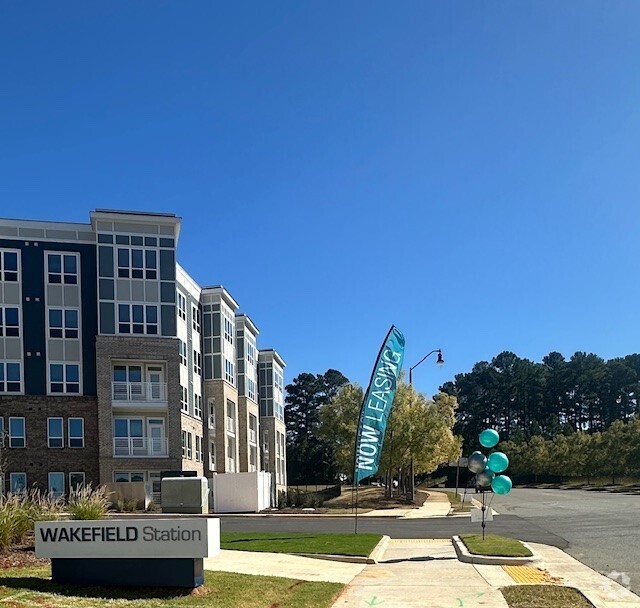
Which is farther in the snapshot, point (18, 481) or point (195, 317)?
point (195, 317)

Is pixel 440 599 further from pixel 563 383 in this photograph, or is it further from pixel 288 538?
pixel 563 383

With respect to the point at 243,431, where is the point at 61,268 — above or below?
above

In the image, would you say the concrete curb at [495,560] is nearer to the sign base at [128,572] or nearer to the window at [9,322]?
the sign base at [128,572]

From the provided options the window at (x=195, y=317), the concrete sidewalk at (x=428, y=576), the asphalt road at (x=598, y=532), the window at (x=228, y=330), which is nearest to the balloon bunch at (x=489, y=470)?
the concrete sidewalk at (x=428, y=576)

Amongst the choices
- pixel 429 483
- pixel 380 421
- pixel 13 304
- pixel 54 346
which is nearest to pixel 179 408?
pixel 54 346

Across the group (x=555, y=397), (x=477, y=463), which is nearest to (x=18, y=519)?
(x=477, y=463)

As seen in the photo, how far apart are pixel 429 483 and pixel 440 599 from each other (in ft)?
288

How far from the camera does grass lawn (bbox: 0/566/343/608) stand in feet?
33.1

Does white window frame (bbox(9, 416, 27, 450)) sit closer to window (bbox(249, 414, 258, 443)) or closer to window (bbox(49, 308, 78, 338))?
window (bbox(49, 308, 78, 338))

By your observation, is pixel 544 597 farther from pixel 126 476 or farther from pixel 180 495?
pixel 126 476

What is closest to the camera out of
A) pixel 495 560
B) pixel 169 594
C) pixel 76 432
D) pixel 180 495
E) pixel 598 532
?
pixel 169 594

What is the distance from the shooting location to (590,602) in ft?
38.8

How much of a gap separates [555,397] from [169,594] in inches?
5318

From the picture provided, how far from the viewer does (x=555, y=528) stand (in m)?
26.0
